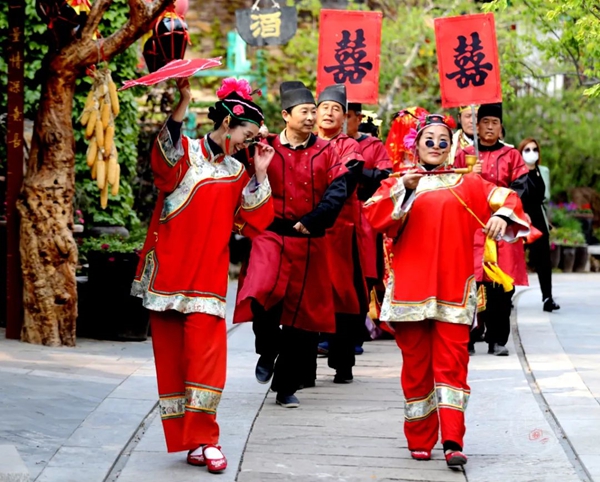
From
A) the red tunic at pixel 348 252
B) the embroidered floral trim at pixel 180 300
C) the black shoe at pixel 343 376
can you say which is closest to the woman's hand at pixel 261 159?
the embroidered floral trim at pixel 180 300

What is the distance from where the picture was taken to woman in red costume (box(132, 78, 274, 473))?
5855 millimetres

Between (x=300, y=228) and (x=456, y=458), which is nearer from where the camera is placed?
(x=456, y=458)

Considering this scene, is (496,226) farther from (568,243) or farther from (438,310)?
(568,243)

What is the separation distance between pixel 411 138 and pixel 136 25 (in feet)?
10.7

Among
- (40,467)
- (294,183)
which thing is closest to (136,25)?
(294,183)

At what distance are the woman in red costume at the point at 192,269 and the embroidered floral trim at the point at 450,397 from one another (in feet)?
3.58

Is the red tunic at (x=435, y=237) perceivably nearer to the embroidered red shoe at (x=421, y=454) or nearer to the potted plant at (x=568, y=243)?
the embroidered red shoe at (x=421, y=454)

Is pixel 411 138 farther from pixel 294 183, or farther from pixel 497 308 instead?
pixel 497 308

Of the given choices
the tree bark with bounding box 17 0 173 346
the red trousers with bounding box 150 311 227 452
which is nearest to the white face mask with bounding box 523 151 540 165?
the tree bark with bounding box 17 0 173 346

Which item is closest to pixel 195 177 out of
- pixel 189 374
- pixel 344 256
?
pixel 189 374

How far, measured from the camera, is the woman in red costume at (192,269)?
5855mm

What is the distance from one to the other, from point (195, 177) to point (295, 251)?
1798 millimetres

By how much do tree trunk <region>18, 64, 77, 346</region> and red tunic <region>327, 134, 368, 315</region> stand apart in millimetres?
2271

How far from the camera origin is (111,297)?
10.0 metres
